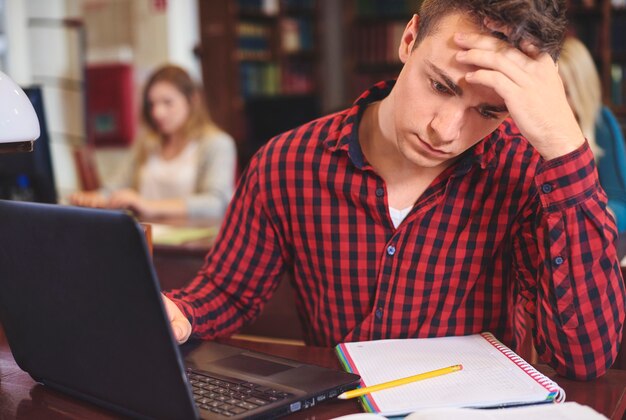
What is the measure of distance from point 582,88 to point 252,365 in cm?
181

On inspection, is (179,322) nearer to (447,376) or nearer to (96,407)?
(96,407)

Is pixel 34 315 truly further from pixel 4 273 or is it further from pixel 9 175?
pixel 9 175

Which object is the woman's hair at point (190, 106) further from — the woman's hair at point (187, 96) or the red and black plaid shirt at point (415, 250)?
the red and black plaid shirt at point (415, 250)

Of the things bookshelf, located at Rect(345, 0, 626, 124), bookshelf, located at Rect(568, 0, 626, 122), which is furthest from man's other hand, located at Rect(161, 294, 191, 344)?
bookshelf, located at Rect(568, 0, 626, 122)

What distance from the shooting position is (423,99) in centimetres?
99

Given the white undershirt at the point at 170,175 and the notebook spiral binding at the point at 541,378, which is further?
the white undershirt at the point at 170,175

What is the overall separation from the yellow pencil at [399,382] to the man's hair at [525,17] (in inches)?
16.7

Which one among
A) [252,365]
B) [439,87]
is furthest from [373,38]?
[252,365]

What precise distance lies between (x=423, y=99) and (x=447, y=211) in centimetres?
22

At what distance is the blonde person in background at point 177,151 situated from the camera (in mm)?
3090

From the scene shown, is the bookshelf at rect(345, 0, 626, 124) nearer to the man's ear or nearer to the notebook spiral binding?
the man's ear

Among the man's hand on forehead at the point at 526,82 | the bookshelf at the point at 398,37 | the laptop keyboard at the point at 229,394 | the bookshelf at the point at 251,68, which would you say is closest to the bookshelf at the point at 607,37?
the bookshelf at the point at 398,37

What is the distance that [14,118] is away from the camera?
86cm

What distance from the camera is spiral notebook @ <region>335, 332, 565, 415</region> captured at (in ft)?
2.62
